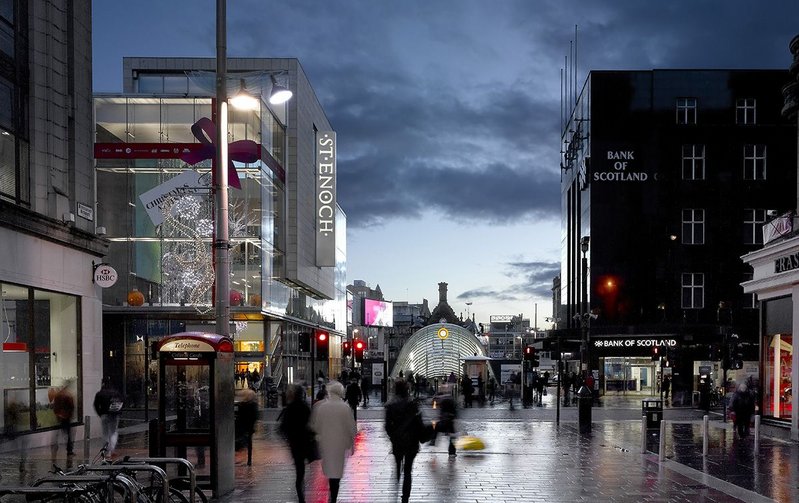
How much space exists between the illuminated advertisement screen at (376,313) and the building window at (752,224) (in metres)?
76.1

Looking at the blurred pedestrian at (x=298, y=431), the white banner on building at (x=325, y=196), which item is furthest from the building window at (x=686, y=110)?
the blurred pedestrian at (x=298, y=431)

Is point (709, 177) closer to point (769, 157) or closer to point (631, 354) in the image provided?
point (769, 157)

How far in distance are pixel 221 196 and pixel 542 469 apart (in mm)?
8598

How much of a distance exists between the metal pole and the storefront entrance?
48025 mm

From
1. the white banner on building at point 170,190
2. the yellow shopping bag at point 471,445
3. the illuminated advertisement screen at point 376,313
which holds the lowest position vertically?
the illuminated advertisement screen at point 376,313

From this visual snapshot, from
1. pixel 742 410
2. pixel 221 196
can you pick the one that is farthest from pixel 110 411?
pixel 742 410

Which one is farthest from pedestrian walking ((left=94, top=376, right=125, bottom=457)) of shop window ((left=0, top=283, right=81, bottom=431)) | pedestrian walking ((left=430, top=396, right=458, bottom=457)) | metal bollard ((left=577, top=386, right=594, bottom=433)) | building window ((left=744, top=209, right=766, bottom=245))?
building window ((left=744, top=209, right=766, bottom=245))

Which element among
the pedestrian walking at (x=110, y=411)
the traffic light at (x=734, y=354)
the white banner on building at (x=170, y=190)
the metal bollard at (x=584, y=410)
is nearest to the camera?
the pedestrian walking at (x=110, y=411)

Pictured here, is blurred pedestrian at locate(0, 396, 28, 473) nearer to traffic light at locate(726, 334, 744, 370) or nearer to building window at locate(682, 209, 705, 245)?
traffic light at locate(726, 334, 744, 370)

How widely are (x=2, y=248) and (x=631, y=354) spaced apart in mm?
42306

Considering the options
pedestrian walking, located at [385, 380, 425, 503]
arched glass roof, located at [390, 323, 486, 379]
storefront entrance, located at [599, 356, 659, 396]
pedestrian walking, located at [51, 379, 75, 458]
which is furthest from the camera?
arched glass roof, located at [390, 323, 486, 379]

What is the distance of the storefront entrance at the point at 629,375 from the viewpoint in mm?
60906

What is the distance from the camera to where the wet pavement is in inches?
600

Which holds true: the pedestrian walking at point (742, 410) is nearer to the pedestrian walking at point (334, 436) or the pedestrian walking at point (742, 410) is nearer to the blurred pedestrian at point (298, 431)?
Result: the blurred pedestrian at point (298, 431)
